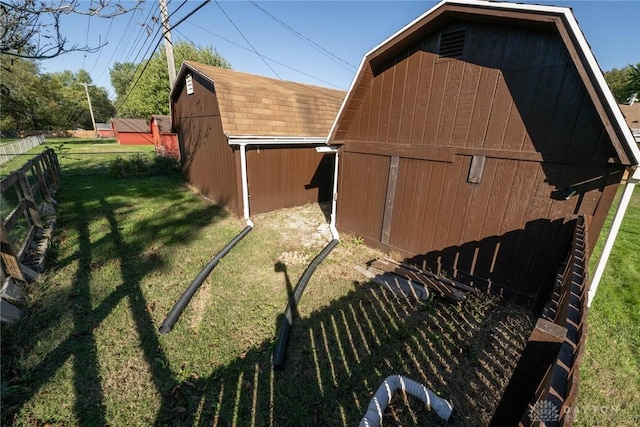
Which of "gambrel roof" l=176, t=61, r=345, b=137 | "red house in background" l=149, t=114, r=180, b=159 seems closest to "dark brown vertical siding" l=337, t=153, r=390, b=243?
"gambrel roof" l=176, t=61, r=345, b=137

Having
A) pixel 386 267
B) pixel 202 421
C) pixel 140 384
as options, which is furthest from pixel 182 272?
pixel 386 267

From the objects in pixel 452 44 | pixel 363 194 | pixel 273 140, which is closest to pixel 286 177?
pixel 273 140

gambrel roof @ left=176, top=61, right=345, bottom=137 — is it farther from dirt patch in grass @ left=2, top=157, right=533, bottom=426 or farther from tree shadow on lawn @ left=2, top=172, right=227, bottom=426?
dirt patch in grass @ left=2, top=157, right=533, bottom=426

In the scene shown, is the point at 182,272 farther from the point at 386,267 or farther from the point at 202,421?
the point at 386,267

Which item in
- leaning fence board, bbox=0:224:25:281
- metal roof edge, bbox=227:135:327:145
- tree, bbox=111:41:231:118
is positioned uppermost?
tree, bbox=111:41:231:118

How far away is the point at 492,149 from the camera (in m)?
4.89

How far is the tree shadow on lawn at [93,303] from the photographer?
11.3 feet

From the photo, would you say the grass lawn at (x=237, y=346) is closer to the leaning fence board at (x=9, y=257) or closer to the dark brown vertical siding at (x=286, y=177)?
the leaning fence board at (x=9, y=257)

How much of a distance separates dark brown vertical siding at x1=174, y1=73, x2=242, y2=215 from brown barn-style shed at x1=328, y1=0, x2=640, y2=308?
4.66 metres

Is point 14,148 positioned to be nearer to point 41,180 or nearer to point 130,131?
point 130,131

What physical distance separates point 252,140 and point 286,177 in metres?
2.11

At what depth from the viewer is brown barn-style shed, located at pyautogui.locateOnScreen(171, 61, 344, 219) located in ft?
28.6

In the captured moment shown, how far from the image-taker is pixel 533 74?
435cm

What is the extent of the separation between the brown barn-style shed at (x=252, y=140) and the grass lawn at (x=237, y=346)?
129 inches
